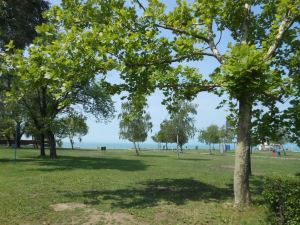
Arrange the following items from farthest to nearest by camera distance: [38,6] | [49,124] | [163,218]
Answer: [49,124]
[38,6]
[163,218]

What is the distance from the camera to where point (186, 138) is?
54531mm

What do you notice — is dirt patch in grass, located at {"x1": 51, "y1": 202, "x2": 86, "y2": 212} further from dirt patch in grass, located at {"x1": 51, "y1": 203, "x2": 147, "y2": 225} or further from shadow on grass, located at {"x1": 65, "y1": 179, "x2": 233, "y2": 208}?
shadow on grass, located at {"x1": 65, "y1": 179, "x2": 233, "y2": 208}

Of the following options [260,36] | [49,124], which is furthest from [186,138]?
[260,36]

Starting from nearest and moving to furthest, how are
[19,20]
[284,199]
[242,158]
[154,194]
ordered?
[284,199], [242,158], [154,194], [19,20]

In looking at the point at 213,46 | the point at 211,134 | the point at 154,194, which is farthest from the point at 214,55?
the point at 211,134

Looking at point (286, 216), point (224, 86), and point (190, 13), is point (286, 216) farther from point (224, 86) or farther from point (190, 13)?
point (190, 13)

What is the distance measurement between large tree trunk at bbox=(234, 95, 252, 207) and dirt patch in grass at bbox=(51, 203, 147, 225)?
3.21 m

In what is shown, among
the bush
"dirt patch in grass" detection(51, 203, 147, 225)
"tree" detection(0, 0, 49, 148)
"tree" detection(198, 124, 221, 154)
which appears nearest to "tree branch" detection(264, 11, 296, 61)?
the bush

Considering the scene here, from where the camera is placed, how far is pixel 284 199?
7867mm

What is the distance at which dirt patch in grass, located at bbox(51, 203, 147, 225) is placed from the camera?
30.5 ft

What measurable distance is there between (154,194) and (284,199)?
20.4 ft

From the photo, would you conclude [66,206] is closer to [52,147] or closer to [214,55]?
[214,55]

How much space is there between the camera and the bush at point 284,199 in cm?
757

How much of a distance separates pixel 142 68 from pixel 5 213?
5583 mm
